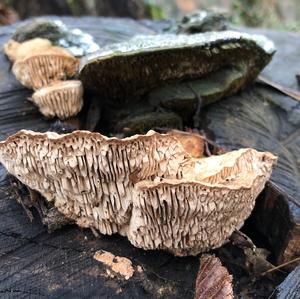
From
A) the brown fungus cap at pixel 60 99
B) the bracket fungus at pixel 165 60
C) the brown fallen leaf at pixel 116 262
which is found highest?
the bracket fungus at pixel 165 60

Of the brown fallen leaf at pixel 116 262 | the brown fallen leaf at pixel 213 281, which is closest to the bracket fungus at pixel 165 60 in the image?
the brown fallen leaf at pixel 116 262

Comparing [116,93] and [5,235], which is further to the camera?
[116,93]

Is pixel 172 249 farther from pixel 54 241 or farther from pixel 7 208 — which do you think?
pixel 7 208

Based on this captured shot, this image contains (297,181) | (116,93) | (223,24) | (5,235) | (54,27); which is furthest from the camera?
(223,24)

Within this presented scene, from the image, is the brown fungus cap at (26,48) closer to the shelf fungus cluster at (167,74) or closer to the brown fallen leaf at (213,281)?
the shelf fungus cluster at (167,74)

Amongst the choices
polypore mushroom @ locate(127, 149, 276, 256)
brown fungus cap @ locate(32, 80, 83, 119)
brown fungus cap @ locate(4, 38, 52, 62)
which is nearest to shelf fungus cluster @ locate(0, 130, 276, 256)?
polypore mushroom @ locate(127, 149, 276, 256)

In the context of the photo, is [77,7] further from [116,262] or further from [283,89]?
[116,262]

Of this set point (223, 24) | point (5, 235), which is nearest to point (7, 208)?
point (5, 235)
